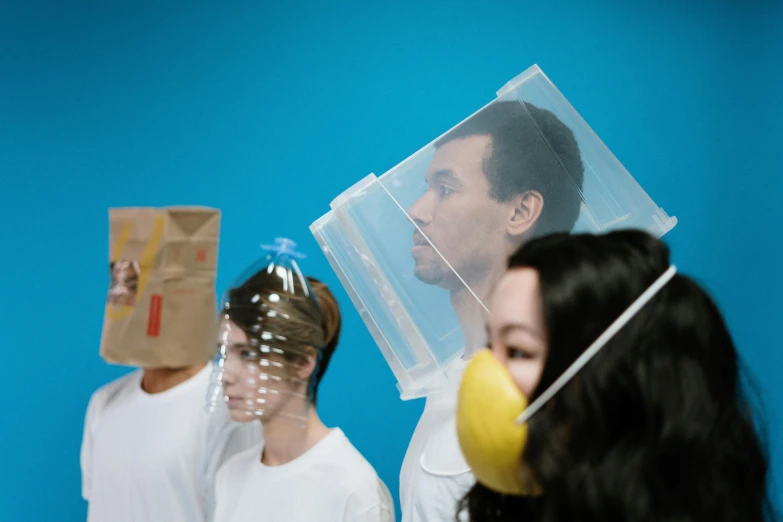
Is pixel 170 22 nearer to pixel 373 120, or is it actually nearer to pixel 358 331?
pixel 373 120

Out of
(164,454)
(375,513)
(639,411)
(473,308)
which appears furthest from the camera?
(164,454)

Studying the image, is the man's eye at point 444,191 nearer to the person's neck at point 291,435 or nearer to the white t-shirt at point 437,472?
the white t-shirt at point 437,472

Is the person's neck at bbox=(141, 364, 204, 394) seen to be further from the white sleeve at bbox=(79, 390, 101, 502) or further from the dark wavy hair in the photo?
the dark wavy hair

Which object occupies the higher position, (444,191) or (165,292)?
(165,292)

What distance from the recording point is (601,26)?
7.38 feet

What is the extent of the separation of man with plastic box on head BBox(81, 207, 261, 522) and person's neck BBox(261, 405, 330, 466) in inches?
6.3

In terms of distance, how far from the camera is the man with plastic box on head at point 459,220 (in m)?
1.33

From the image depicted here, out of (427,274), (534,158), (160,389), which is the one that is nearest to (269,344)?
(427,274)

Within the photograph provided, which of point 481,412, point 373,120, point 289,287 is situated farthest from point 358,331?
point 481,412

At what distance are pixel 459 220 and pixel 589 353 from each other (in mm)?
502

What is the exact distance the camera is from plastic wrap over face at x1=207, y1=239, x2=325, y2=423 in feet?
4.83

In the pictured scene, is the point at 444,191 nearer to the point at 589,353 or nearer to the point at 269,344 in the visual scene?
the point at 269,344

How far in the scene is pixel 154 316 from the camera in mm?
1518

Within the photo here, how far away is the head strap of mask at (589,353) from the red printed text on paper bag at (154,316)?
2.77 feet
